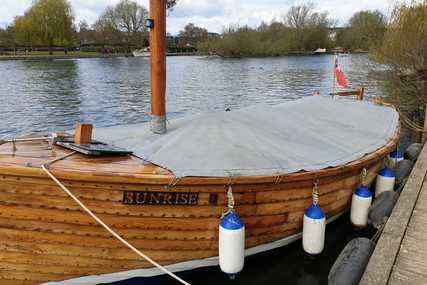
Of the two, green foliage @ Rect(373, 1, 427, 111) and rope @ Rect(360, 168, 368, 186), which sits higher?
green foliage @ Rect(373, 1, 427, 111)

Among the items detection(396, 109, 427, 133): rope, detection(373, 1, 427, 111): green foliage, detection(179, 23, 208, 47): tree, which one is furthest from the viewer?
detection(179, 23, 208, 47): tree

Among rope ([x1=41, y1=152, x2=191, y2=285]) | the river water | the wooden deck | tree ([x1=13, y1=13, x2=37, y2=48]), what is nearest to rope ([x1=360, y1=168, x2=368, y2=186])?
the wooden deck

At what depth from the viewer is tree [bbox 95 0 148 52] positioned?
100125mm

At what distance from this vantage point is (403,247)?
13.9 ft

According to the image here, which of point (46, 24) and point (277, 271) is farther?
point (46, 24)

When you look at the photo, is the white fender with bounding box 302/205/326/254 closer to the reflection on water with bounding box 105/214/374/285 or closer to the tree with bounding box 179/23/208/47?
the reflection on water with bounding box 105/214/374/285

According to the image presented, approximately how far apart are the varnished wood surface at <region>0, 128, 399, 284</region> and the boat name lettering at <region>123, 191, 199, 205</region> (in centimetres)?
5

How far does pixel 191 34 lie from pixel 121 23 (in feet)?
109

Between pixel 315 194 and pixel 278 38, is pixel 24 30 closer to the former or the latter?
pixel 278 38

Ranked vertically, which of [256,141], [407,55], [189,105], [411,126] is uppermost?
[407,55]

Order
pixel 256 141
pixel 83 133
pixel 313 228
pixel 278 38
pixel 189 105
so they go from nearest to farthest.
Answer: pixel 83 133, pixel 313 228, pixel 256 141, pixel 189 105, pixel 278 38

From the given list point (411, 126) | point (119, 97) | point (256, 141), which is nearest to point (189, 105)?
point (119, 97)

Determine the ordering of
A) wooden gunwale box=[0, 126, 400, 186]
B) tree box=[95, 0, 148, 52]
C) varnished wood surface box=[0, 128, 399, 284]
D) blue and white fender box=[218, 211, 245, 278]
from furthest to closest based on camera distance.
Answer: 1. tree box=[95, 0, 148, 52]
2. blue and white fender box=[218, 211, 245, 278]
3. varnished wood surface box=[0, 128, 399, 284]
4. wooden gunwale box=[0, 126, 400, 186]

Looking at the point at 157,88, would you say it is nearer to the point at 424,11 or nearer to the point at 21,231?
the point at 21,231
